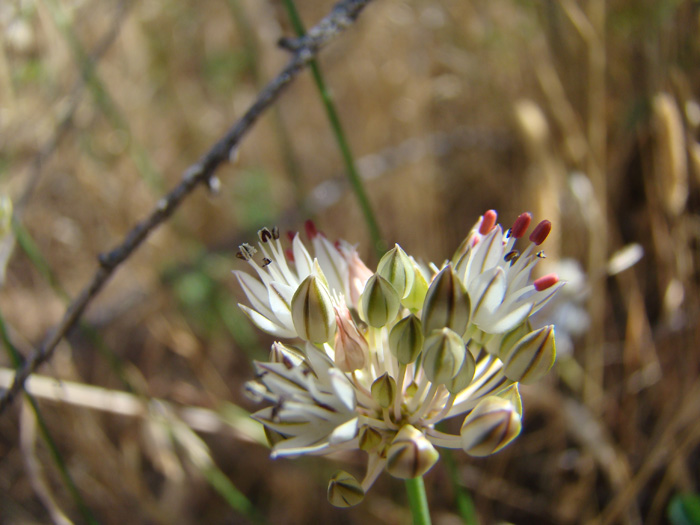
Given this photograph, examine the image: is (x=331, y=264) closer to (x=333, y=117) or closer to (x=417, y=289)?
(x=417, y=289)

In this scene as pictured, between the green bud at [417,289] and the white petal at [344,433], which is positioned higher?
the green bud at [417,289]

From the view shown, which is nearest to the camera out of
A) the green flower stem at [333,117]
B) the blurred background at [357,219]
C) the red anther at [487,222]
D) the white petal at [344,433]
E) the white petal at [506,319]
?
the white petal at [344,433]

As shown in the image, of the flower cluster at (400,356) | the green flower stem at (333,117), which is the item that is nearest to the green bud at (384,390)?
the flower cluster at (400,356)

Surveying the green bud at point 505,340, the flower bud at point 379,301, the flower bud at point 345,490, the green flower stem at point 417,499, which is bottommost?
the green flower stem at point 417,499

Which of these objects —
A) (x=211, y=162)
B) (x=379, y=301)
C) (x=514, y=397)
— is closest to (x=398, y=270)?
(x=379, y=301)

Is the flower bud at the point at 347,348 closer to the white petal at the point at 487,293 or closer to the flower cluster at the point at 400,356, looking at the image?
the flower cluster at the point at 400,356

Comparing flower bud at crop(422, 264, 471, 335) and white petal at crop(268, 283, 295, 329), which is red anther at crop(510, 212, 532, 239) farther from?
white petal at crop(268, 283, 295, 329)

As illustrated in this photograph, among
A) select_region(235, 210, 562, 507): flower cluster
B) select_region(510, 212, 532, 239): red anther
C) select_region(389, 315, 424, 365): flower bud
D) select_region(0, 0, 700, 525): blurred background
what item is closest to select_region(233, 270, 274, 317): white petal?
select_region(235, 210, 562, 507): flower cluster
